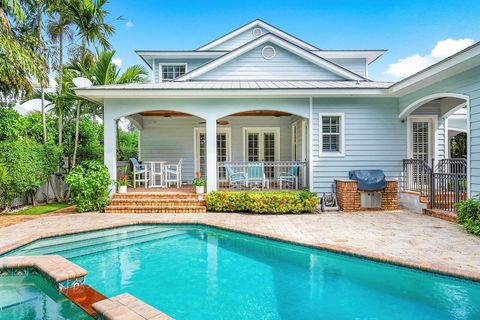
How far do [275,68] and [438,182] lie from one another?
304 inches

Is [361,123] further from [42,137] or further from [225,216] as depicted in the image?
[42,137]

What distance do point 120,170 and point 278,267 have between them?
29.6 feet

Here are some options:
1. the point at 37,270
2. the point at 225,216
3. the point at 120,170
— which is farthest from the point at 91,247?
the point at 120,170

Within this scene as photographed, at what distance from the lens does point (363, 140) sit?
1085 cm

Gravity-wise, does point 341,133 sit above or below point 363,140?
above

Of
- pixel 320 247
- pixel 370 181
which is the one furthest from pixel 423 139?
pixel 320 247

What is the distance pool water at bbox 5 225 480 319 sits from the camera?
13.7 feet

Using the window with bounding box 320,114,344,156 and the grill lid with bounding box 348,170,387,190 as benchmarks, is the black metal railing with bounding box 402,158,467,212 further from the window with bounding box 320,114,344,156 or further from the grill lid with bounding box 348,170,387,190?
the window with bounding box 320,114,344,156

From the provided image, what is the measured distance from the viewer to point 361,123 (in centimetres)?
1082

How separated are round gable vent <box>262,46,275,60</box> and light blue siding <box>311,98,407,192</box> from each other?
3692mm

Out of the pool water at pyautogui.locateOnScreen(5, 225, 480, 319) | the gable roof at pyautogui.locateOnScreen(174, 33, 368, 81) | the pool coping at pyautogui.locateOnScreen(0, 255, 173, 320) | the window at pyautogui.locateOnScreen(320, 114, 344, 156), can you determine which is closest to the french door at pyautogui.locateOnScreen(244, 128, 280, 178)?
the gable roof at pyautogui.locateOnScreen(174, 33, 368, 81)

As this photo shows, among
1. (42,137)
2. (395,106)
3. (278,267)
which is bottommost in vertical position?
(278,267)

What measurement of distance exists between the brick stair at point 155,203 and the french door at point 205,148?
408 centimetres

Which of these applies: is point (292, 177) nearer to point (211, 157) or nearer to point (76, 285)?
point (211, 157)
